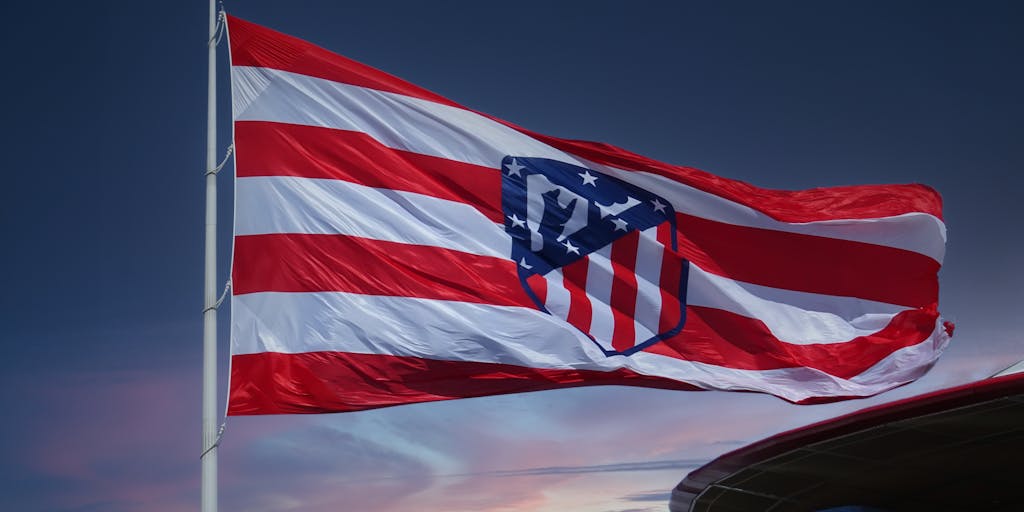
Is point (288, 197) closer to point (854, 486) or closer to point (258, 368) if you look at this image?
point (258, 368)

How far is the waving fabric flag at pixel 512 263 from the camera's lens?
8273mm

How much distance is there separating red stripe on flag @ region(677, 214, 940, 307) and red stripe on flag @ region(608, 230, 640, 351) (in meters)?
0.76

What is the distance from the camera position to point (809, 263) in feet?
38.1

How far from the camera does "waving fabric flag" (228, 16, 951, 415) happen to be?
827 centimetres

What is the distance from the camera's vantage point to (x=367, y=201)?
8.91 meters

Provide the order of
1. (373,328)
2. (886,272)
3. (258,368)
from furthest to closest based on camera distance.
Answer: (886,272), (373,328), (258,368)

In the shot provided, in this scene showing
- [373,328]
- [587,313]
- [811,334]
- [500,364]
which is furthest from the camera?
[811,334]

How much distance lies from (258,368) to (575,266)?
12.0 ft

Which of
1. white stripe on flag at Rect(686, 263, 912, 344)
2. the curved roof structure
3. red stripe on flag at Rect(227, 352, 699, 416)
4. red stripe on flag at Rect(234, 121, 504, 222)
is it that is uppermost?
red stripe on flag at Rect(234, 121, 504, 222)

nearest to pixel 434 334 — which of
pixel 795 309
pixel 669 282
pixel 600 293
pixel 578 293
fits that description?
pixel 578 293

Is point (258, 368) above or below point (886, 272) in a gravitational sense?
below

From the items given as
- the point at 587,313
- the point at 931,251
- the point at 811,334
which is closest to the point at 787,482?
the point at 811,334

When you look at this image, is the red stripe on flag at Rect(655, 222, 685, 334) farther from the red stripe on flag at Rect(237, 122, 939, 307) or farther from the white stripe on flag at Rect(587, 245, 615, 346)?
the white stripe on flag at Rect(587, 245, 615, 346)

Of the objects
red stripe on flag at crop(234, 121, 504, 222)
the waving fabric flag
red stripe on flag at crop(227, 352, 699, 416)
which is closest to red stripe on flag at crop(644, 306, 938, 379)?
the waving fabric flag
